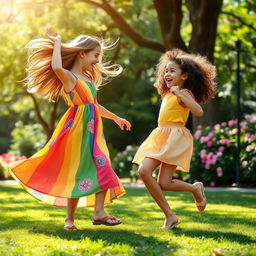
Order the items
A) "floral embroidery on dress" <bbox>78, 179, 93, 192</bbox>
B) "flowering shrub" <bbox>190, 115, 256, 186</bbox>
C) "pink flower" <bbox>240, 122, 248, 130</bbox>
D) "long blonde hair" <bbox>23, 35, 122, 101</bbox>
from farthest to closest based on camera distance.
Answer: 1. "pink flower" <bbox>240, 122, 248, 130</bbox>
2. "flowering shrub" <bbox>190, 115, 256, 186</bbox>
3. "long blonde hair" <bbox>23, 35, 122, 101</bbox>
4. "floral embroidery on dress" <bbox>78, 179, 93, 192</bbox>

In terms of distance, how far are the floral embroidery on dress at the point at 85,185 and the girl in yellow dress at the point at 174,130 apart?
0.51 metres

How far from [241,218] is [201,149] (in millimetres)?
7010

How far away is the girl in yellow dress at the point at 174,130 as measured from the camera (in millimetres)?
5777

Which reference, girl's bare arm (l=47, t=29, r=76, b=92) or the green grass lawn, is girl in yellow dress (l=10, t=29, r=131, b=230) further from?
the green grass lawn

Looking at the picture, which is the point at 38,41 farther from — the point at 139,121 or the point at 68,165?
the point at 139,121

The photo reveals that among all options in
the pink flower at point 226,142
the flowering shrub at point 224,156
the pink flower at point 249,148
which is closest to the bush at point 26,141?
the flowering shrub at point 224,156

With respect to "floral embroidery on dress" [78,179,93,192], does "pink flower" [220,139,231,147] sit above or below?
above

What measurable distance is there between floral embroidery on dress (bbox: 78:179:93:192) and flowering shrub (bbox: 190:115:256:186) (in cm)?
769

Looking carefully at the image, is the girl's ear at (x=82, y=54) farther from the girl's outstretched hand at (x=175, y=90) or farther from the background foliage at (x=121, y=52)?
the background foliage at (x=121, y=52)

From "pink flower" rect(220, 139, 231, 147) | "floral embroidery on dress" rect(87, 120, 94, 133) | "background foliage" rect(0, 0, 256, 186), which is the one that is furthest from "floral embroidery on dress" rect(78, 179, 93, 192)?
"pink flower" rect(220, 139, 231, 147)

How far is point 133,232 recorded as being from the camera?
552 cm

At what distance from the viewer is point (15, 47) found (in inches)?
899

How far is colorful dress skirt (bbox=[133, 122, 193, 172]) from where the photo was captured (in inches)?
228

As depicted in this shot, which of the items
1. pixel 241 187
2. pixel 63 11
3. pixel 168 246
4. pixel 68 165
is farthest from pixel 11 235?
pixel 63 11
